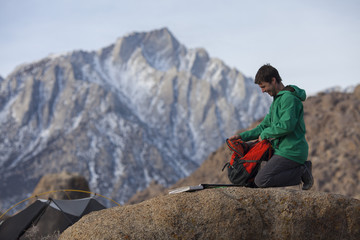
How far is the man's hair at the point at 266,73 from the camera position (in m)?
5.84

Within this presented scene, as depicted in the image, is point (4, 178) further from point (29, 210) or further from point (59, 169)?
point (29, 210)

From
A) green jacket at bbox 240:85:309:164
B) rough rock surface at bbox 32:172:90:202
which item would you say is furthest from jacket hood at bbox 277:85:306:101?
rough rock surface at bbox 32:172:90:202

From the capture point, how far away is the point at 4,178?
137m

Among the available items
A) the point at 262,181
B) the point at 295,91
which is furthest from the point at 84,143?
the point at 295,91

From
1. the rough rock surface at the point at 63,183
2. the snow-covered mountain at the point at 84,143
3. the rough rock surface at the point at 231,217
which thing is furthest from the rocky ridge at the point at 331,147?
the snow-covered mountain at the point at 84,143

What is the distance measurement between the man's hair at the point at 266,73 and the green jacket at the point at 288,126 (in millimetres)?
248

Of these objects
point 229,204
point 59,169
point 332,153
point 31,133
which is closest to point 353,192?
point 332,153

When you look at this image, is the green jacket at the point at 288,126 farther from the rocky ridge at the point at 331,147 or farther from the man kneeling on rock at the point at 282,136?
the rocky ridge at the point at 331,147

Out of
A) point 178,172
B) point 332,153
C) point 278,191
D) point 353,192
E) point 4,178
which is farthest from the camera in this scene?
point 178,172

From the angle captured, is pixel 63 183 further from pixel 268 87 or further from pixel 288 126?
pixel 288 126

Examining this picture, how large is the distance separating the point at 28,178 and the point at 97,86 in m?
59.2

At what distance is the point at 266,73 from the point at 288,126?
82 centimetres

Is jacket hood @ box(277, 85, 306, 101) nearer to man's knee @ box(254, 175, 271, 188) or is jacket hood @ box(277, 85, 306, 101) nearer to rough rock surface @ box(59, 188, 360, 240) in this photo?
man's knee @ box(254, 175, 271, 188)

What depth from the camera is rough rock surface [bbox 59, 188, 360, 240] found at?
5.06 meters
